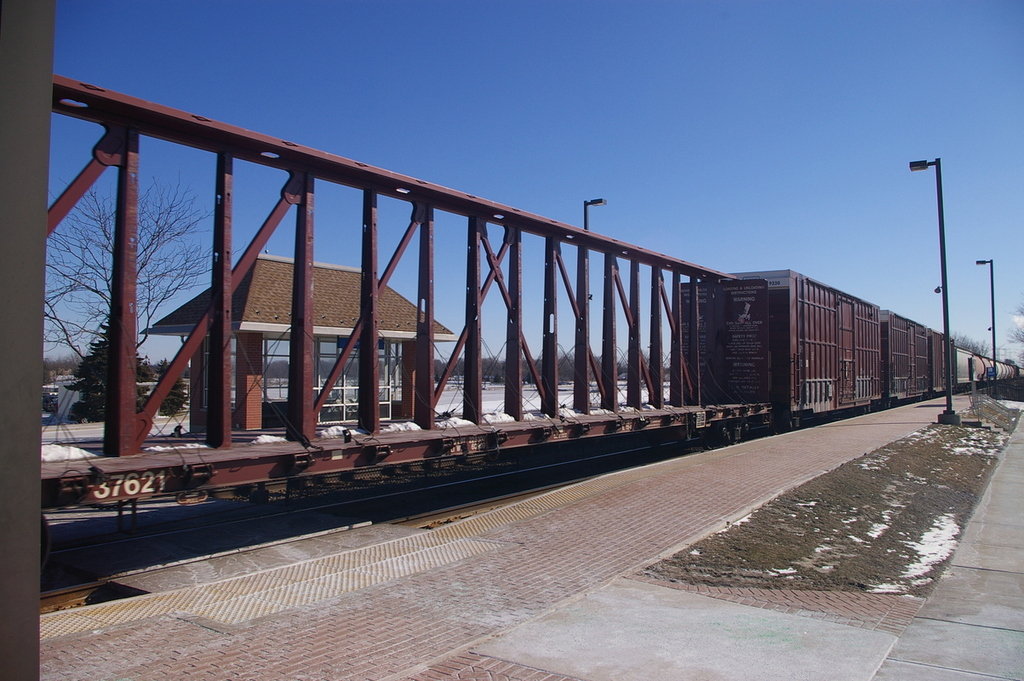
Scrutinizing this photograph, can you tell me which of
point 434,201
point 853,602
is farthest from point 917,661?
point 434,201

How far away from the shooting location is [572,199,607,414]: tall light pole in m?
12.4

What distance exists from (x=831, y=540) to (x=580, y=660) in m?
4.79

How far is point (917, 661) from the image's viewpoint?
489cm

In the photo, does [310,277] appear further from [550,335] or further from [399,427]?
[550,335]

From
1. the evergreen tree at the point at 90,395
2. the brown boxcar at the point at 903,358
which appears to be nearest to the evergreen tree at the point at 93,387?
the evergreen tree at the point at 90,395

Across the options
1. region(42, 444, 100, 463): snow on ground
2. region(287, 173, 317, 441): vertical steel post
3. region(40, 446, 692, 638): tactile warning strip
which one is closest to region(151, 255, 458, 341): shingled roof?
region(287, 173, 317, 441): vertical steel post

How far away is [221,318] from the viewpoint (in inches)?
279

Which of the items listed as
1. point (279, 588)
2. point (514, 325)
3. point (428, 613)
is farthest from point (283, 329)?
point (428, 613)

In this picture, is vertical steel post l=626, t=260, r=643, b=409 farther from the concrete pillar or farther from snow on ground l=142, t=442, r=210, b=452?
the concrete pillar

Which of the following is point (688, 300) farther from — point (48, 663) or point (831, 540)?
point (48, 663)

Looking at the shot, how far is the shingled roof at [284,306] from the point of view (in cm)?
1534

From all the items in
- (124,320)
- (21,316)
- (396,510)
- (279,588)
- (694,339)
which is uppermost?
(694,339)

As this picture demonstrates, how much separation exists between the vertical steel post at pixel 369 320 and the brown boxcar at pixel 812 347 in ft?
43.0

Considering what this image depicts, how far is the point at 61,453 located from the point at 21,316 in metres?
4.33
